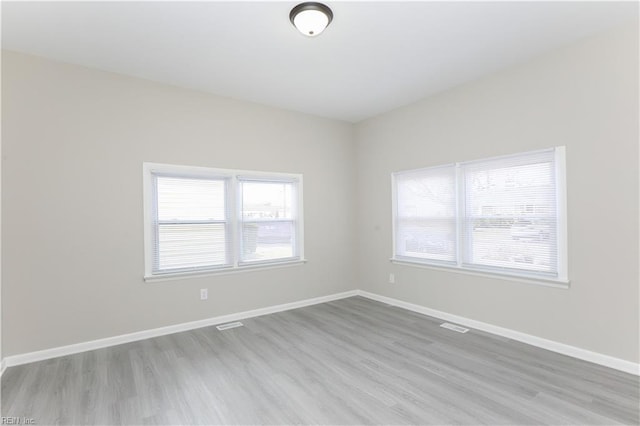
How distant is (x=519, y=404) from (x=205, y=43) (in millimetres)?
3813

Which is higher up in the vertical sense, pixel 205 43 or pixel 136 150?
pixel 205 43

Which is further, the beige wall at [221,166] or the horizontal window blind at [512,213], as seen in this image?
the horizontal window blind at [512,213]

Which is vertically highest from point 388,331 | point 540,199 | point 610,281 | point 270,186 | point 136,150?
point 136,150

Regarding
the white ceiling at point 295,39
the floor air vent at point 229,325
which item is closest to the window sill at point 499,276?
the white ceiling at point 295,39

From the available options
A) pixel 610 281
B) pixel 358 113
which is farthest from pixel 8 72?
pixel 610 281

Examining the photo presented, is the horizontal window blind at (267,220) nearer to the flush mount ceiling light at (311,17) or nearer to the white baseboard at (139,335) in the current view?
the white baseboard at (139,335)

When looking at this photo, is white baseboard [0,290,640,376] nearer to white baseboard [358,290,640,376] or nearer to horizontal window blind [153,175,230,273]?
white baseboard [358,290,640,376]

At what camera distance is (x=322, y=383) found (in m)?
2.50

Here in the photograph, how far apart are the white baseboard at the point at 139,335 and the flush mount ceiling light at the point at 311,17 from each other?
336 cm

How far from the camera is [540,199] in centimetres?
313

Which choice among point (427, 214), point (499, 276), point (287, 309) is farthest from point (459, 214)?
point (287, 309)

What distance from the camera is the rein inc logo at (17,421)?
2.04 meters

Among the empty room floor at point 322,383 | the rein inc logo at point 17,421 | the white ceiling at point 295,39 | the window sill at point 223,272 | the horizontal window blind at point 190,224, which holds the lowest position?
the empty room floor at point 322,383

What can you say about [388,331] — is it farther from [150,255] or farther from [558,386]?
[150,255]
